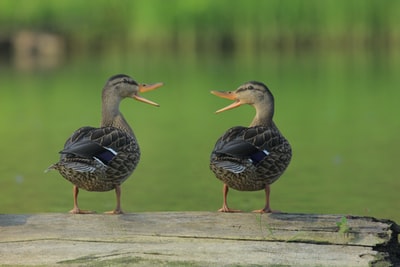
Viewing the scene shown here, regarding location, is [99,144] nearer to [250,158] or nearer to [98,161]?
[98,161]

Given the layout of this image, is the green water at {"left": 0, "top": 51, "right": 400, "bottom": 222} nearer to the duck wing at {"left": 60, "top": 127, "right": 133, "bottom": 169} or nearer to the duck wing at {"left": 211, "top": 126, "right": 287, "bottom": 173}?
the duck wing at {"left": 211, "top": 126, "right": 287, "bottom": 173}

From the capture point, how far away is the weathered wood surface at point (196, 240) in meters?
5.54

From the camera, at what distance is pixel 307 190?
9.99 metres

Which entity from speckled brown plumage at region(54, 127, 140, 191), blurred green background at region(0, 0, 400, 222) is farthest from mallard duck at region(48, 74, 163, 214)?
blurred green background at region(0, 0, 400, 222)

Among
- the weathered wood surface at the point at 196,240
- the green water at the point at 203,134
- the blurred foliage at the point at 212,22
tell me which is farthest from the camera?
the blurred foliage at the point at 212,22

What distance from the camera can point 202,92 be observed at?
23.6 metres

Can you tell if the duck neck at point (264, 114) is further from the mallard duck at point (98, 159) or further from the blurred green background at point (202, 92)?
the blurred green background at point (202, 92)

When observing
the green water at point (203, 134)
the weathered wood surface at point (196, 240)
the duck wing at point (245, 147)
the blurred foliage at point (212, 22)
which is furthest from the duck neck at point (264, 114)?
the blurred foliage at point (212, 22)

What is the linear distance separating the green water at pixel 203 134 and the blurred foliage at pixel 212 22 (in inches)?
509

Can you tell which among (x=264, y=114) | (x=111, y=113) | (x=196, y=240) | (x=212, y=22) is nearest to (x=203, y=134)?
(x=111, y=113)

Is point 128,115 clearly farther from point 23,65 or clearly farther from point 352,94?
point 23,65

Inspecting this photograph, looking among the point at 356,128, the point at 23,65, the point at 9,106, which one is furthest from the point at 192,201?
the point at 23,65

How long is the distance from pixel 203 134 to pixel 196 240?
953 centimetres

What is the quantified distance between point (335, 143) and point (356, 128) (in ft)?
6.21
